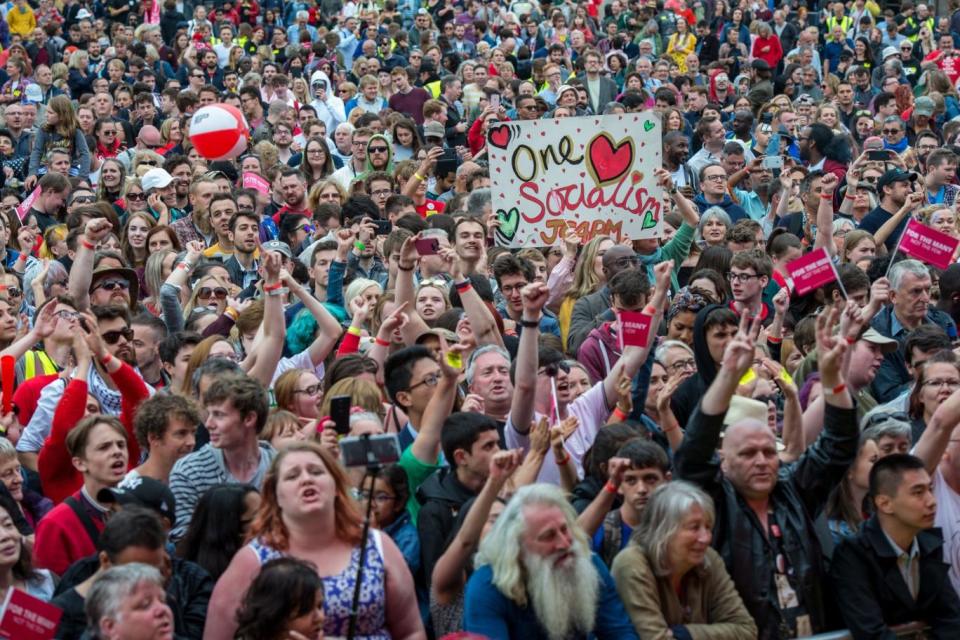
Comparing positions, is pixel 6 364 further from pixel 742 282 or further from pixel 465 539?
pixel 742 282

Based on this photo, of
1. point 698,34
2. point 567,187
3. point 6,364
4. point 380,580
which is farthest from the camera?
point 698,34

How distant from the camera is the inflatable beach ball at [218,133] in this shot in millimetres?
14078

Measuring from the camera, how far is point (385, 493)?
6414 millimetres

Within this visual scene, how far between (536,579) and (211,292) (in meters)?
4.70

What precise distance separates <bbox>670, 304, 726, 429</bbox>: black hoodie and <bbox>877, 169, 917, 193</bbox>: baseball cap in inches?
181

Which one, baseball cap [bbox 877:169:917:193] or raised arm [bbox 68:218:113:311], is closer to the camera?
raised arm [bbox 68:218:113:311]

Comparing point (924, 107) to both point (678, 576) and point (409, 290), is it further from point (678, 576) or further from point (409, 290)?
point (678, 576)

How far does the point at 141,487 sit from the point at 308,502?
0.83 m

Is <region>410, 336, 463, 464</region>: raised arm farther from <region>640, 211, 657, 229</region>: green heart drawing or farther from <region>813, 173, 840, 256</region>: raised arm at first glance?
<region>813, 173, 840, 256</region>: raised arm

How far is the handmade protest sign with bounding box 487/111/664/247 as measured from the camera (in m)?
11.0

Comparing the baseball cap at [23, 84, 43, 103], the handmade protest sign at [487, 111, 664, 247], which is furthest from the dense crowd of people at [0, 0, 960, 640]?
the baseball cap at [23, 84, 43, 103]

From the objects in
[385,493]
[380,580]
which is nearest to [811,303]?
[385,493]

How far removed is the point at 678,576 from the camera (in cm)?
590

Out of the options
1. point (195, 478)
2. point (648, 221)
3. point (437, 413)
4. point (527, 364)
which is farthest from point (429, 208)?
point (195, 478)
